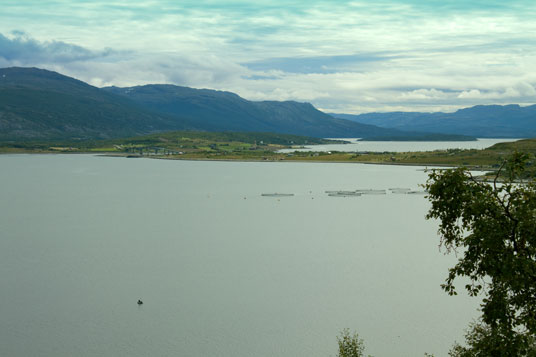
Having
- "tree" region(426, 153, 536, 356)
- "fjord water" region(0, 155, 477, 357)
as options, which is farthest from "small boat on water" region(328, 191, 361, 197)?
"tree" region(426, 153, 536, 356)

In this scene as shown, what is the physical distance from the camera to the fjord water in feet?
137

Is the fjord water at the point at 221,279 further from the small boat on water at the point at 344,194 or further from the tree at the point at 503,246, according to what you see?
the tree at the point at 503,246

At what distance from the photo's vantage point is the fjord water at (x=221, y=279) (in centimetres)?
4184

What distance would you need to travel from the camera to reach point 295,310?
48188mm

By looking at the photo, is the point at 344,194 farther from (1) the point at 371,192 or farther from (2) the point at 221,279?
(2) the point at 221,279

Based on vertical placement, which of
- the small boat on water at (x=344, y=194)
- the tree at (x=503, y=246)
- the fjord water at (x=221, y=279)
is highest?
the tree at (x=503, y=246)

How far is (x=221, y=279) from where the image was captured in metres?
57.8

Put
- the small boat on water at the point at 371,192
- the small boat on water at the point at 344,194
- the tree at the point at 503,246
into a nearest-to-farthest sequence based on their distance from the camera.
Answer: the tree at the point at 503,246 < the small boat on water at the point at 344,194 < the small boat on water at the point at 371,192

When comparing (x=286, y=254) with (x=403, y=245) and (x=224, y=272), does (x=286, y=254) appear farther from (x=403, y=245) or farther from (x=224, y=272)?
(x=403, y=245)

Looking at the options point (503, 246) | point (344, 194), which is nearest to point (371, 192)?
point (344, 194)

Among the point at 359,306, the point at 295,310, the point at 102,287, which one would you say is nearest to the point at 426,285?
the point at 359,306

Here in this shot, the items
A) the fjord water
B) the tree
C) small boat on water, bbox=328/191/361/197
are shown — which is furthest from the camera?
small boat on water, bbox=328/191/361/197

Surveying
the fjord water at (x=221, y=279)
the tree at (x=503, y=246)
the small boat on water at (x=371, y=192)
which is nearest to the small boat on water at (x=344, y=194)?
the small boat on water at (x=371, y=192)

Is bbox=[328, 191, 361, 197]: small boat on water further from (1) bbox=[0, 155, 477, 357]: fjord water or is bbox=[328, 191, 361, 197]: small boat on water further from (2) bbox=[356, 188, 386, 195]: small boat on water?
(1) bbox=[0, 155, 477, 357]: fjord water
